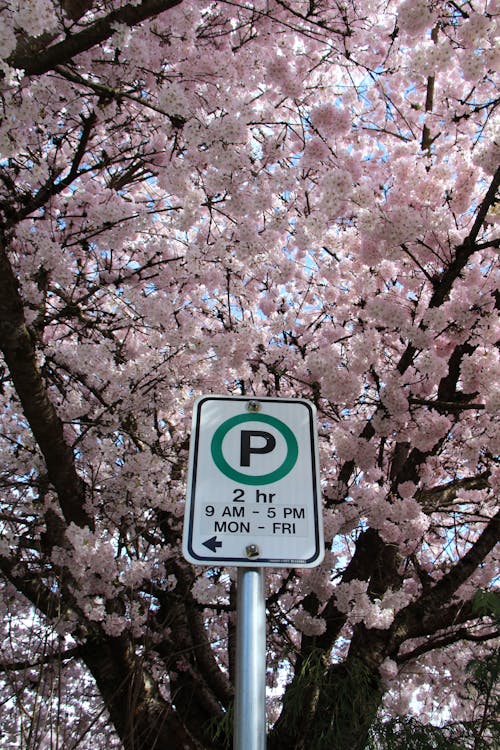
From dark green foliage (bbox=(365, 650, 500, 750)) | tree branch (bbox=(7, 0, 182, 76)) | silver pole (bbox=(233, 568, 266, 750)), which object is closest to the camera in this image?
silver pole (bbox=(233, 568, 266, 750))

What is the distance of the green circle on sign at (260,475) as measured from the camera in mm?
1443

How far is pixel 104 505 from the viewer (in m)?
4.58

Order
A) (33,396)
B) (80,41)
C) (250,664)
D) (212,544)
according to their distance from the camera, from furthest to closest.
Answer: (33,396), (80,41), (212,544), (250,664)

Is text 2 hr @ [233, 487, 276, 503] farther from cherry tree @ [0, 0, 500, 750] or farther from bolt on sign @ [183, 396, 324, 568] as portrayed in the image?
cherry tree @ [0, 0, 500, 750]

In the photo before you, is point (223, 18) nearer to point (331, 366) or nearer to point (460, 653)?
point (331, 366)

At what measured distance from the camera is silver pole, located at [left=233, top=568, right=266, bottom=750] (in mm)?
1131

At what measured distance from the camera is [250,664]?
3.90 ft

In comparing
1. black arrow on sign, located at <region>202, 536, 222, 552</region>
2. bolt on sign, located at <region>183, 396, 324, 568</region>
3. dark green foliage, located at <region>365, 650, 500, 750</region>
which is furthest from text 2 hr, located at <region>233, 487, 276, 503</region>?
dark green foliage, located at <region>365, 650, 500, 750</region>

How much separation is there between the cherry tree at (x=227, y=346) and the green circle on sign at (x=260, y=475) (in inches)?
81.2

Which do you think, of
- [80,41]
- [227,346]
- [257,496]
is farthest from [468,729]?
[80,41]

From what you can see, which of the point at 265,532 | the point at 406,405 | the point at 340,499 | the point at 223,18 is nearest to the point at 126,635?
the point at 340,499

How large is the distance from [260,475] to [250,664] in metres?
0.41

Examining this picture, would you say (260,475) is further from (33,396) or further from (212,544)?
(33,396)

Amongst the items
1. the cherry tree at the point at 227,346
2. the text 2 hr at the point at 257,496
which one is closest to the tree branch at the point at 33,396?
the cherry tree at the point at 227,346
